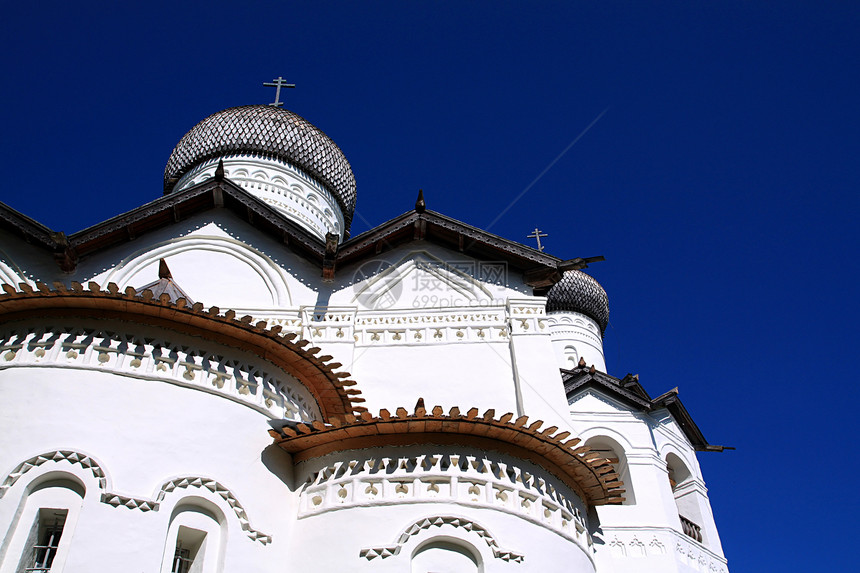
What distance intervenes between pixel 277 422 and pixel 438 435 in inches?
56.3

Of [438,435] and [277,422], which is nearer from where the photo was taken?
[438,435]

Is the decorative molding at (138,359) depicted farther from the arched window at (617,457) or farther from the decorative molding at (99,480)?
the arched window at (617,457)

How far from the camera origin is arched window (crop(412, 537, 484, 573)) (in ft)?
18.6

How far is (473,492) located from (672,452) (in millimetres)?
7320

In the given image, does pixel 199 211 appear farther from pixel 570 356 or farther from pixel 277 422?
pixel 570 356

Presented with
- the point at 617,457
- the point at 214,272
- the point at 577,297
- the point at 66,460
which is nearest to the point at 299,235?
the point at 214,272

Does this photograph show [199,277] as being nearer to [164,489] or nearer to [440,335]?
[440,335]

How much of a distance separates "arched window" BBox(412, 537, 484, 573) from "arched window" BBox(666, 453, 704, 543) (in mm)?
6925

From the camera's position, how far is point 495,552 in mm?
5672

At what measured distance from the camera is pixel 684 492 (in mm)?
12164

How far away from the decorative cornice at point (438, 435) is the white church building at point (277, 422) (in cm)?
2

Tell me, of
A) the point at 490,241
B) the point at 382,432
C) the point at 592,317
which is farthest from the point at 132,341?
the point at 592,317

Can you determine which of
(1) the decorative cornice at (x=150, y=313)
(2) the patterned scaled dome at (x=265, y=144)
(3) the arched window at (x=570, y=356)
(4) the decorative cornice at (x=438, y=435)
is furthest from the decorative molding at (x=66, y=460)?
(3) the arched window at (x=570, y=356)

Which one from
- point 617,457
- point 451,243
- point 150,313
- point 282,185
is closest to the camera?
point 150,313
